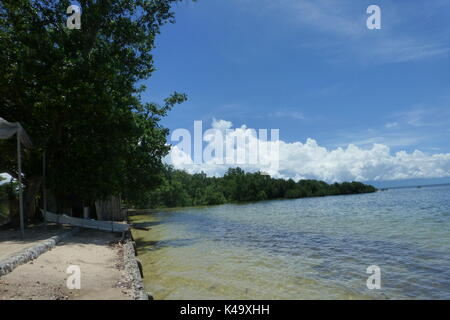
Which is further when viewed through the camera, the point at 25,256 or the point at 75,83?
the point at 75,83

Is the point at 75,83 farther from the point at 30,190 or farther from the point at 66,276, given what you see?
the point at 66,276

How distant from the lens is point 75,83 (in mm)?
13430

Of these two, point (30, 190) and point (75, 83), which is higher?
point (75, 83)

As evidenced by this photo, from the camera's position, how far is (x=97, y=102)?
13703 mm

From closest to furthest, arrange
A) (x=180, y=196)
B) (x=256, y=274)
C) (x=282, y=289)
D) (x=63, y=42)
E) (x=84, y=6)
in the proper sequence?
(x=282, y=289) < (x=256, y=274) < (x=63, y=42) < (x=84, y=6) < (x=180, y=196)

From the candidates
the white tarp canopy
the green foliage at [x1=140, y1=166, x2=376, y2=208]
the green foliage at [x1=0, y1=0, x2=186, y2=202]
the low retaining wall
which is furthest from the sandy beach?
the green foliage at [x1=140, y1=166, x2=376, y2=208]

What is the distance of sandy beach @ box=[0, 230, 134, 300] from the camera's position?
5637 mm

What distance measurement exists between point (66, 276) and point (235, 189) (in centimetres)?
9054

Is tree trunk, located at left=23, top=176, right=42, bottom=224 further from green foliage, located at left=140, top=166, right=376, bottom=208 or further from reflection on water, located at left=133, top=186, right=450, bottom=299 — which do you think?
green foliage, located at left=140, top=166, right=376, bottom=208

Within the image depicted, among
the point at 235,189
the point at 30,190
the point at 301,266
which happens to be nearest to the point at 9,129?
the point at 30,190

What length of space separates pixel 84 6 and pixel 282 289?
16.1m

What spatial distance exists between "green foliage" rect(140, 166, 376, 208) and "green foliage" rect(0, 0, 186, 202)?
6176 cm
